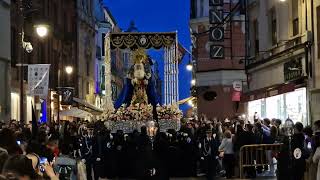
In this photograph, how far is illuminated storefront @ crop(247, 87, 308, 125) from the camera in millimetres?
28562

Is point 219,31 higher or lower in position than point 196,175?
higher

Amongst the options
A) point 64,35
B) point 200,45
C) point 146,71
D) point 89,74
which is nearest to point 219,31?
point 146,71

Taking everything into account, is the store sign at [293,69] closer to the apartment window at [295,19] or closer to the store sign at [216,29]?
the apartment window at [295,19]

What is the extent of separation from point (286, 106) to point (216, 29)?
37.2ft

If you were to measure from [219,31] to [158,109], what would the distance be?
39.5 feet

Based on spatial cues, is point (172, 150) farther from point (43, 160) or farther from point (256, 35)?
point (256, 35)

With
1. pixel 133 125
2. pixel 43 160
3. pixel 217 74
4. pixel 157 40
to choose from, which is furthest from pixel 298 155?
pixel 217 74

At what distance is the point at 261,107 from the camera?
1394 inches

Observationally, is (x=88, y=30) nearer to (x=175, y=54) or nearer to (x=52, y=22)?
(x=52, y=22)

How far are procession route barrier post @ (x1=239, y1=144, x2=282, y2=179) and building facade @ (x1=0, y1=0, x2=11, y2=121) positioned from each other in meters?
17.6

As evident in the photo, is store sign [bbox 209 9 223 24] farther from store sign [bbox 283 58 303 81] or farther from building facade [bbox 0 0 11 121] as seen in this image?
building facade [bbox 0 0 11 121]

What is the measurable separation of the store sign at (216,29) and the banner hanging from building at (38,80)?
40.2 ft

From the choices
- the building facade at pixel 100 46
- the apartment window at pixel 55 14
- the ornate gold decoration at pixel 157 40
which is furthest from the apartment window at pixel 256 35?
the building facade at pixel 100 46

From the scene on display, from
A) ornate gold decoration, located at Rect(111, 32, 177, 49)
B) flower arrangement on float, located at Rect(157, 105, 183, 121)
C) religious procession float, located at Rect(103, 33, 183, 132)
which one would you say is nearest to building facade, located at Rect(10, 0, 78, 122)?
ornate gold decoration, located at Rect(111, 32, 177, 49)
